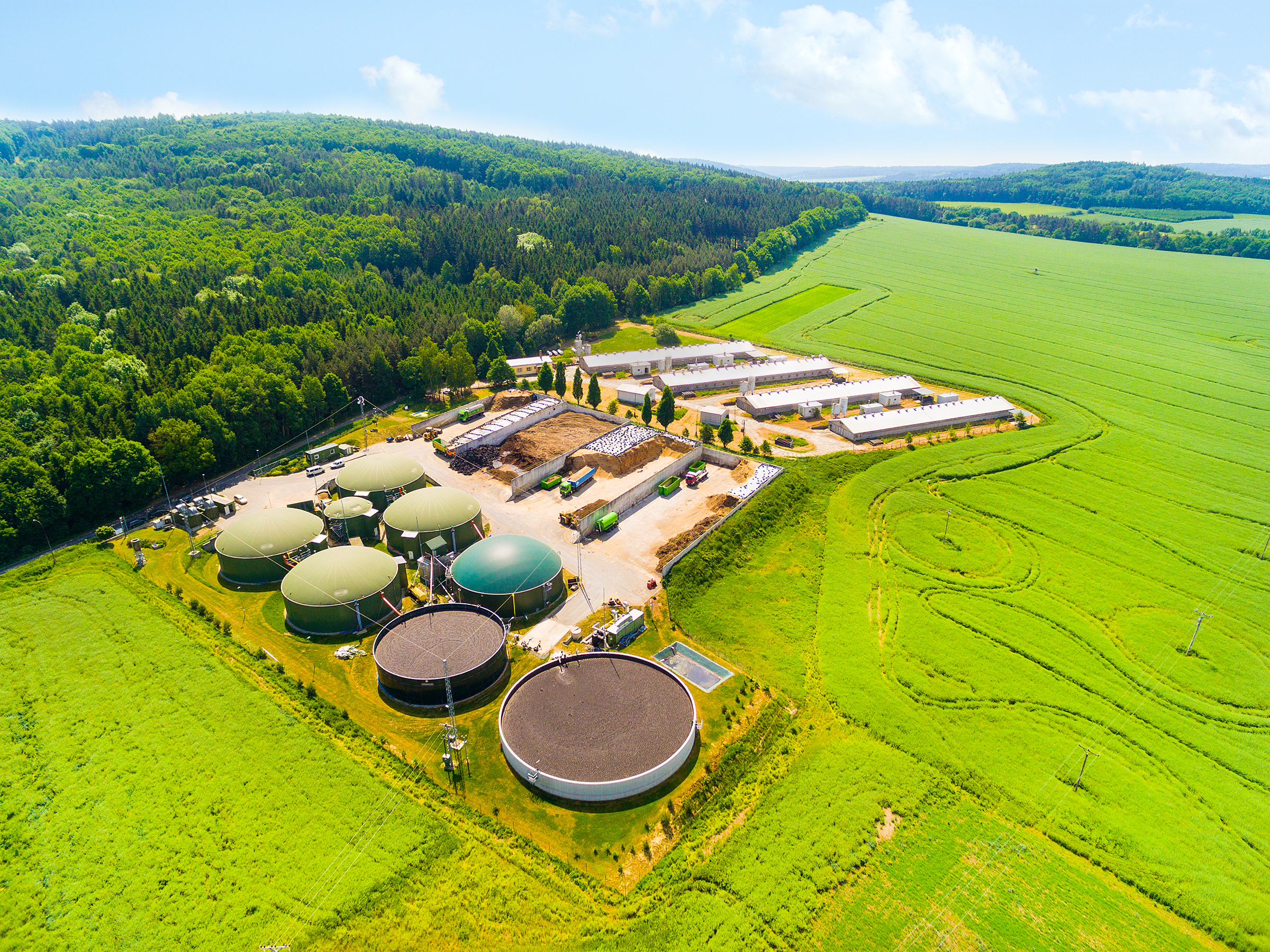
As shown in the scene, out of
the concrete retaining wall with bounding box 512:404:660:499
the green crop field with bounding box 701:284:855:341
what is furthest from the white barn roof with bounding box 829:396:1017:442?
the green crop field with bounding box 701:284:855:341

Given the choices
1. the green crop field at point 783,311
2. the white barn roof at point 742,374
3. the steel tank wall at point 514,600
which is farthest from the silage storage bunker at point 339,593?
the green crop field at point 783,311

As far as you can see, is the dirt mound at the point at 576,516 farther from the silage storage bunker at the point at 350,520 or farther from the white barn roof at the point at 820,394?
the white barn roof at the point at 820,394

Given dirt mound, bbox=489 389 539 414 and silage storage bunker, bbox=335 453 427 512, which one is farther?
dirt mound, bbox=489 389 539 414

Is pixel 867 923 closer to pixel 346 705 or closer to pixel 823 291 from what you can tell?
pixel 346 705

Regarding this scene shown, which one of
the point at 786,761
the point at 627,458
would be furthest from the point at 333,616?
the point at 627,458

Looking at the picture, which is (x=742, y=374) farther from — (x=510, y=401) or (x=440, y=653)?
(x=440, y=653)

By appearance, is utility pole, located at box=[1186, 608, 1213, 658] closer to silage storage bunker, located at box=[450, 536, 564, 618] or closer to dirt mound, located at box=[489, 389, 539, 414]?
silage storage bunker, located at box=[450, 536, 564, 618]
